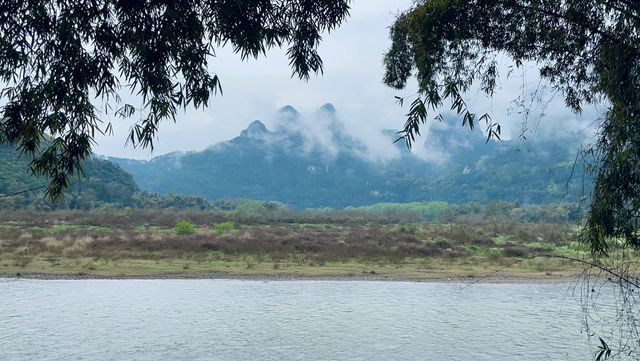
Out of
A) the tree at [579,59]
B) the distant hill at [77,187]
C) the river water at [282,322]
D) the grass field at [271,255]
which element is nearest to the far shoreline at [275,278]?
the grass field at [271,255]

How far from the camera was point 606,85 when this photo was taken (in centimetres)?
894

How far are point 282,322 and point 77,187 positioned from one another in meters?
88.3

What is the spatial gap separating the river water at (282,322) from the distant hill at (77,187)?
4421 cm

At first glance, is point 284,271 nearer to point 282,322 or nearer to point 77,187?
point 282,322

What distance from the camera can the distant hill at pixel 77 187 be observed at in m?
74.2

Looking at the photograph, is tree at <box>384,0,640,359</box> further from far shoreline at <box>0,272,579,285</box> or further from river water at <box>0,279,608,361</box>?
far shoreline at <box>0,272,579,285</box>

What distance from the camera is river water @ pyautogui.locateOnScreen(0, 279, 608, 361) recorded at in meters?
16.4

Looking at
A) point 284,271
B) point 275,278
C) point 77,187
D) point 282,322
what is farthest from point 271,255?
point 77,187

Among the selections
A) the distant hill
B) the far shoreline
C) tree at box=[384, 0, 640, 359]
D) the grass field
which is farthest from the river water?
the distant hill

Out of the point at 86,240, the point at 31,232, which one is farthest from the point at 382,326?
the point at 31,232

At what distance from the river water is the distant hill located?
44.2 metres

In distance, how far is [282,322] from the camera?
20.7 metres

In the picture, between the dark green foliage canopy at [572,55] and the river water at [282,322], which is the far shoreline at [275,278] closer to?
the river water at [282,322]

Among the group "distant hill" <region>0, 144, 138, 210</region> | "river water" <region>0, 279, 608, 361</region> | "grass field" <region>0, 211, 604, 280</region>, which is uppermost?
"distant hill" <region>0, 144, 138, 210</region>
